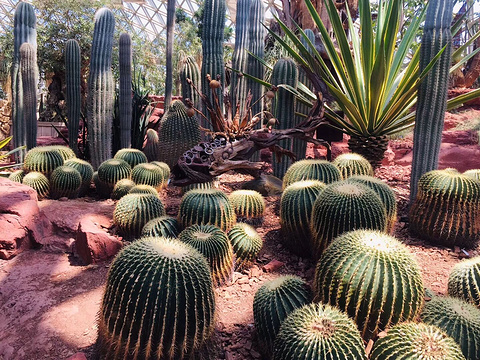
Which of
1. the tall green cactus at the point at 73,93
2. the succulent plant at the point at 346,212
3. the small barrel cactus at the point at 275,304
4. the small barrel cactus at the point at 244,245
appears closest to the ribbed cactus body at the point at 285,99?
the small barrel cactus at the point at 244,245

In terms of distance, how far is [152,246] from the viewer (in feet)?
6.66

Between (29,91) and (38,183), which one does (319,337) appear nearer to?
(38,183)

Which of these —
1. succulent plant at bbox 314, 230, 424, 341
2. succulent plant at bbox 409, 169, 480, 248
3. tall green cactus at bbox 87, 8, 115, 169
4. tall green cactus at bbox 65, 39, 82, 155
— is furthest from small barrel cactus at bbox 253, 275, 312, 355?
tall green cactus at bbox 65, 39, 82, 155

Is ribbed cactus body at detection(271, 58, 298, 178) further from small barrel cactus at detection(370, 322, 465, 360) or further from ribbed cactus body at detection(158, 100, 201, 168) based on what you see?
small barrel cactus at detection(370, 322, 465, 360)

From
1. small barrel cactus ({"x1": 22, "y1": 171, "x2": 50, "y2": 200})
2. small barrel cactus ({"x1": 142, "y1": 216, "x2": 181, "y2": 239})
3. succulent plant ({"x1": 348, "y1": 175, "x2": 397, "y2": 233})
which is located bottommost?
small barrel cactus ({"x1": 142, "y1": 216, "x2": 181, "y2": 239})

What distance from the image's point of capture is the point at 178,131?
5.24 metres

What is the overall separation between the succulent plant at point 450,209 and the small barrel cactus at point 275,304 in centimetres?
159

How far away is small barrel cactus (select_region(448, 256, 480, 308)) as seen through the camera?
227cm

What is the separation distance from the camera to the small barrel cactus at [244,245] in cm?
307

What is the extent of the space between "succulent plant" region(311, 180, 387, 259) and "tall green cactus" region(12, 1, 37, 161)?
5.23 metres

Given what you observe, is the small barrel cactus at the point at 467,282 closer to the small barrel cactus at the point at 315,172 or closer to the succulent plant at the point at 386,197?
the succulent plant at the point at 386,197

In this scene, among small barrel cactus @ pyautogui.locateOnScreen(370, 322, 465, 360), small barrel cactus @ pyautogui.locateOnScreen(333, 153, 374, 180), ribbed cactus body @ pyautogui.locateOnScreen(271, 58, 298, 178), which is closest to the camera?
small barrel cactus @ pyautogui.locateOnScreen(370, 322, 465, 360)

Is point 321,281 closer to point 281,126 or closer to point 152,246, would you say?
point 152,246

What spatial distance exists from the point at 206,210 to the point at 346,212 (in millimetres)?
1150
